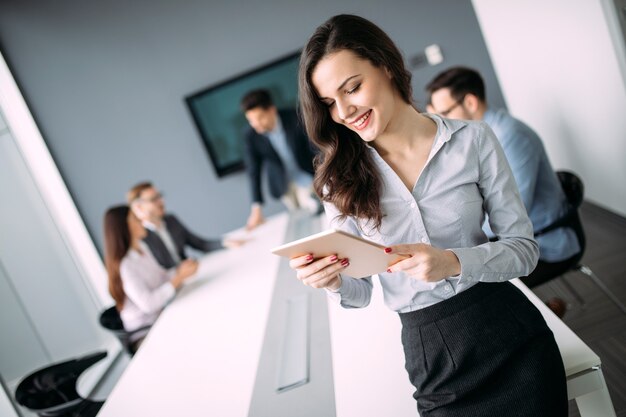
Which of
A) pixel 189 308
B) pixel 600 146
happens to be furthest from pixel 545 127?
pixel 189 308

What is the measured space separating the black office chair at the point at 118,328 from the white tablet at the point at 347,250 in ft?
6.91

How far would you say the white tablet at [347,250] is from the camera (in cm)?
115

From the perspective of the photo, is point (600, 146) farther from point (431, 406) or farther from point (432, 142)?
point (431, 406)

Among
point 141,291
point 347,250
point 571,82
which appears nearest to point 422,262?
point 347,250

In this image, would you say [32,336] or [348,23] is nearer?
[348,23]

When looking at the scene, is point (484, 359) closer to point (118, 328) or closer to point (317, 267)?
point (317, 267)

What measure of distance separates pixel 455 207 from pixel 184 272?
7.56ft

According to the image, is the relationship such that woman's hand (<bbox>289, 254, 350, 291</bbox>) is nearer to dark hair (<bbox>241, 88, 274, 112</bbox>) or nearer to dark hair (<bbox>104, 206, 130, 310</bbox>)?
dark hair (<bbox>104, 206, 130, 310</bbox>)

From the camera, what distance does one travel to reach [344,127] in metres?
1.44

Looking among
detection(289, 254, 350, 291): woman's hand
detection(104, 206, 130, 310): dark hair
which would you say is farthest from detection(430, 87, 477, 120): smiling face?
detection(104, 206, 130, 310): dark hair

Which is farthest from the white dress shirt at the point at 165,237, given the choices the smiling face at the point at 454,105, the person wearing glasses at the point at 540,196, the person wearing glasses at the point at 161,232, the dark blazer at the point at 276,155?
the person wearing glasses at the point at 540,196

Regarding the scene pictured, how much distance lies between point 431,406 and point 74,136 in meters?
4.73

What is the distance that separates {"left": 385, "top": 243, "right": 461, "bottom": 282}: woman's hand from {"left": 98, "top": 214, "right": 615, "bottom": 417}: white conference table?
400 millimetres

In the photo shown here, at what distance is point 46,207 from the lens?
15.3 ft
